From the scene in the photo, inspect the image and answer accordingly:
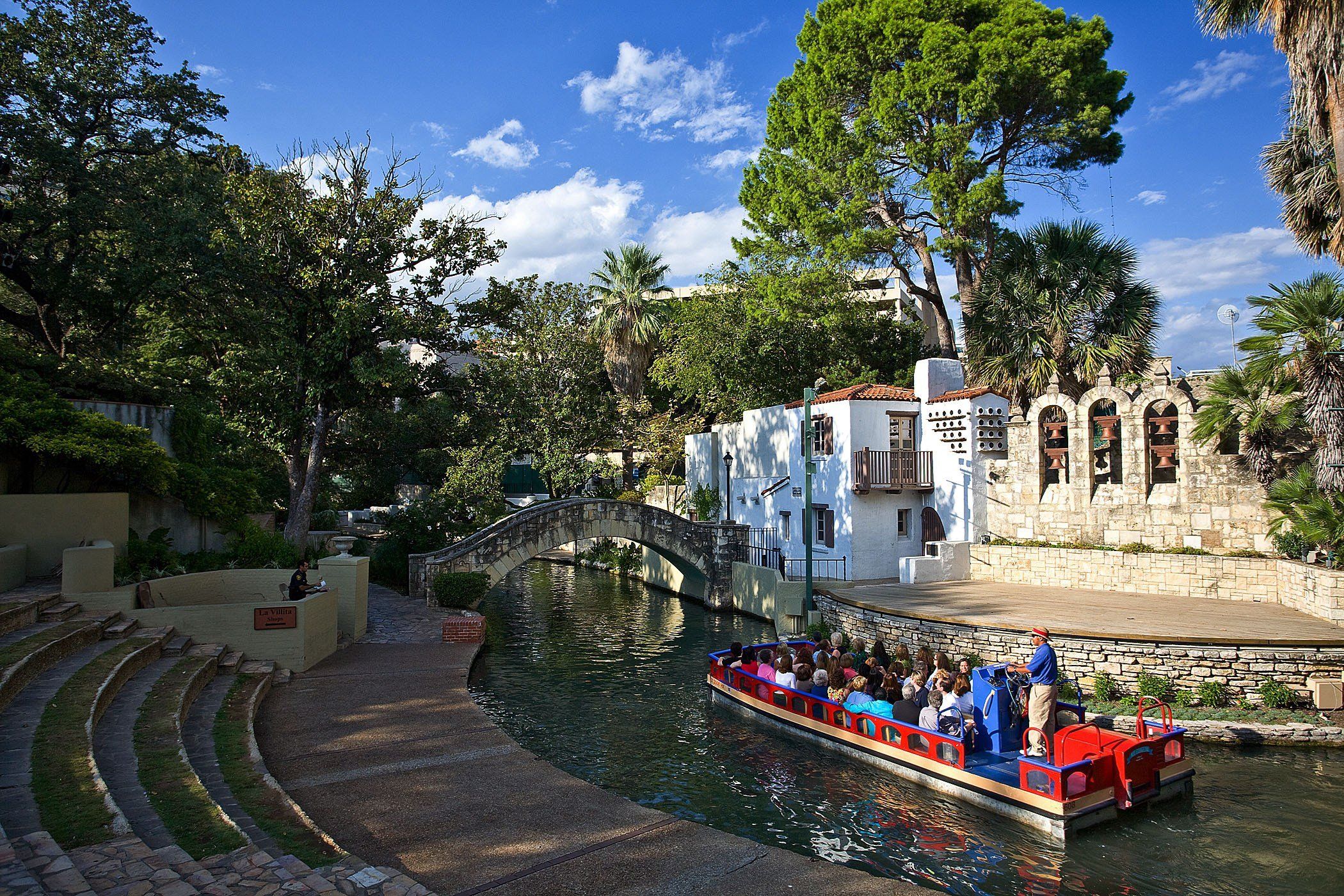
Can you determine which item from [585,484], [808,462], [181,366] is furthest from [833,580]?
[181,366]

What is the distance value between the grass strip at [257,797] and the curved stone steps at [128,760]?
1.02 metres

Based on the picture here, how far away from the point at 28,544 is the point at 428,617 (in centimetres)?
906

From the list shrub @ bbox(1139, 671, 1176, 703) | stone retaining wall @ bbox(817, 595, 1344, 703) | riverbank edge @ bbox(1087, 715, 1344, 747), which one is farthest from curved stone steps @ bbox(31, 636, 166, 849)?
shrub @ bbox(1139, 671, 1176, 703)

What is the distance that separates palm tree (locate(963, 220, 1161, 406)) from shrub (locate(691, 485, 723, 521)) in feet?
39.2

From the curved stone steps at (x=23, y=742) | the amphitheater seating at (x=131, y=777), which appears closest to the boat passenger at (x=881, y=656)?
the amphitheater seating at (x=131, y=777)

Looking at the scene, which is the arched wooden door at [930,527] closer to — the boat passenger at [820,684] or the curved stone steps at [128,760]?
the boat passenger at [820,684]

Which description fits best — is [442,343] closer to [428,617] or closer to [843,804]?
[428,617]

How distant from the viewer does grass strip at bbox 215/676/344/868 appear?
794 centimetres

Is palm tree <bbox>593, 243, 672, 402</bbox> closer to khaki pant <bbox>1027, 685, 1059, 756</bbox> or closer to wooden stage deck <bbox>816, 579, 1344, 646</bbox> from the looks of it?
wooden stage deck <bbox>816, 579, 1344, 646</bbox>

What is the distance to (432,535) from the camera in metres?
28.1

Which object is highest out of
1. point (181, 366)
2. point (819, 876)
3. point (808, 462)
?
point (181, 366)

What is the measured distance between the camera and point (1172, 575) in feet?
67.8

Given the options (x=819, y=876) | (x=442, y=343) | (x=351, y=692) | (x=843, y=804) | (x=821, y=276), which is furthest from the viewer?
(x=821, y=276)

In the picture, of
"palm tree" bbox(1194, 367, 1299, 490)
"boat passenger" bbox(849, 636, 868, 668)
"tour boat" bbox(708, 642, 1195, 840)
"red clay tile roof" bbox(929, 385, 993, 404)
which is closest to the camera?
"tour boat" bbox(708, 642, 1195, 840)
